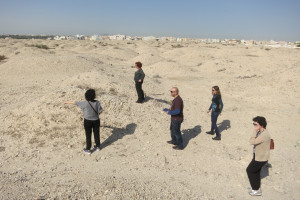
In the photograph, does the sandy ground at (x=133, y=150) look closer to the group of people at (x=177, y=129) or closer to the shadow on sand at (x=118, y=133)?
the shadow on sand at (x=118, y=133)

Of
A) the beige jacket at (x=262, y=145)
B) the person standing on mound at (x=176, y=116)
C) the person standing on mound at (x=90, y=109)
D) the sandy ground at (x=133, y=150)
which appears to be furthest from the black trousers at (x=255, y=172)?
the person standing on mound at (x=90, y=109)

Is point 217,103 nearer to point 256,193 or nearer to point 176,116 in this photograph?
point 176,116

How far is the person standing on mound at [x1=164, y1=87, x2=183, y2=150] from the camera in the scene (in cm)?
630

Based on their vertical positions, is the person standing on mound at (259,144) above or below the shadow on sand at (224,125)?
above

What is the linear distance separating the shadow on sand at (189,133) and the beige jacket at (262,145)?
3089 millimetres

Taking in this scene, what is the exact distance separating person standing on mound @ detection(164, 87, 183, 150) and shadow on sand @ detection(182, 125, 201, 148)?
2.10ft

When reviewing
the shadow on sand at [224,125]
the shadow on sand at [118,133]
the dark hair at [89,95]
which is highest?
the dark hair at [89,95]

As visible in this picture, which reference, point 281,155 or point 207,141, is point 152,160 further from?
point 281,155

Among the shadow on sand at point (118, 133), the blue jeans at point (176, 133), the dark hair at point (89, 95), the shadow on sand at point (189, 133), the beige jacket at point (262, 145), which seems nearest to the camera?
the beige jacket at point (262, 145)

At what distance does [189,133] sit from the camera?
8609 mm

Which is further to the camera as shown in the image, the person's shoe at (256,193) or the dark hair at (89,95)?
the dark hair at (89,95)

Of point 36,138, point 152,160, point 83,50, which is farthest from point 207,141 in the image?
point 83,50

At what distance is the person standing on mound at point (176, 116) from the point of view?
6305 millimetres

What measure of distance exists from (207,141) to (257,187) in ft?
9.42
